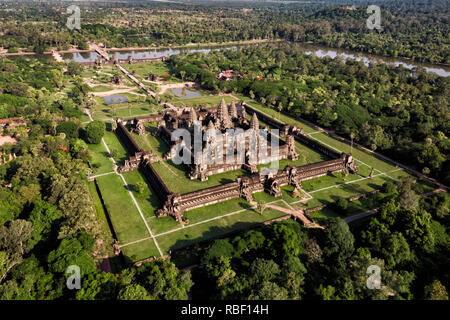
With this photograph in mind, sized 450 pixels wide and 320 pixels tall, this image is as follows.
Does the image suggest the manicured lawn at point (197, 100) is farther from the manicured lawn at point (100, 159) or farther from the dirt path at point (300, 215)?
the dirt path at point (300, 215)

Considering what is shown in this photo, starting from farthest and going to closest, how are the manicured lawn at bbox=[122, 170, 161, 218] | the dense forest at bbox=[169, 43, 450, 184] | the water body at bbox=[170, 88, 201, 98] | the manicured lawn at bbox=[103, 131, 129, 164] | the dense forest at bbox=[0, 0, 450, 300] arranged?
the water body at bbox=[170, 88, 201, 98], the dense forest at bbox=[169, 43, 450, 184], the manicured lawn at bbox=[103, 131, 129, 164], the manicured lawn at bbox=[122, 170, 161, 218], the dense forest at bbox=[0, 0, 450, 300]

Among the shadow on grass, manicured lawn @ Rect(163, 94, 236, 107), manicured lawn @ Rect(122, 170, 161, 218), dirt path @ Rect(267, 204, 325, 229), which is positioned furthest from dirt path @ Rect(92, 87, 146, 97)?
the shadow on grass

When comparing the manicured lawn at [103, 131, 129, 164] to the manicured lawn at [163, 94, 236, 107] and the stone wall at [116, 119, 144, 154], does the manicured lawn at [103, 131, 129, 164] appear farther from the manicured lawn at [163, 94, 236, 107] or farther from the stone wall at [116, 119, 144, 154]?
the manicured lawn at [163, 94, 236, 107]

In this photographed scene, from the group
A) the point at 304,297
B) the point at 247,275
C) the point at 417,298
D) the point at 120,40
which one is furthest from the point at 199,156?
the point at 120,40

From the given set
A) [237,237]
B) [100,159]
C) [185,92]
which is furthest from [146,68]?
[237,237]

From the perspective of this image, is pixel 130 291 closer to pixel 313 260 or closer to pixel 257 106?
pixel 313 260

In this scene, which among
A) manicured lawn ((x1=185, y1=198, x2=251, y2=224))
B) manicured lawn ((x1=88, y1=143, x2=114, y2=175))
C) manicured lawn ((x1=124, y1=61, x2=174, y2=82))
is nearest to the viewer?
manicured lawn ((x1=185, y1=198, x2=251, y2=224))

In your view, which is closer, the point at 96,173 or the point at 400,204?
the point at 400,204
